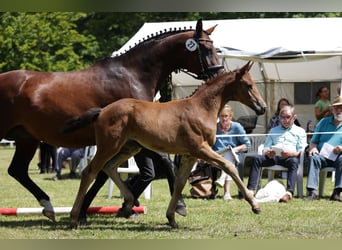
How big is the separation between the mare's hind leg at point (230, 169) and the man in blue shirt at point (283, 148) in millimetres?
4108

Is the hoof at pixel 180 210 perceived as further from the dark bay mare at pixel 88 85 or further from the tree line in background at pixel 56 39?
the tree line in background at pixel 56 39

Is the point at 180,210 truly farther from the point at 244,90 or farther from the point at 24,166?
the point at 24,166

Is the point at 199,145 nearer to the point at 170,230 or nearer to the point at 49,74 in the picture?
the point at 170,230

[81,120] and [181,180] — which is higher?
[81,120]

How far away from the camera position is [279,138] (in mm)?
10398

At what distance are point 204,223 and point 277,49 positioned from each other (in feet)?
19.5

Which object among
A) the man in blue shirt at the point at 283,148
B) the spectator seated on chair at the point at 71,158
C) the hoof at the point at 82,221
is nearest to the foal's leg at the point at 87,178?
the hoof at the point at 82,221

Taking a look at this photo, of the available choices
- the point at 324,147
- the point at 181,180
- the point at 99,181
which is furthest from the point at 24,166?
the point at 324,147

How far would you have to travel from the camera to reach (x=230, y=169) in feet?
20.1

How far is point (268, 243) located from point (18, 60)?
30068 mm

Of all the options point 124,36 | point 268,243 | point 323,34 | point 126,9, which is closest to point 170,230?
point 268,243

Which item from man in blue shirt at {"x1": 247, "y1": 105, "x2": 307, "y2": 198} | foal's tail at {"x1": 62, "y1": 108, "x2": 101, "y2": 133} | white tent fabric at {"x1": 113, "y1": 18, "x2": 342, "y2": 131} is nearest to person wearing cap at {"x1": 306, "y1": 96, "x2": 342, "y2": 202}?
man in blue shirt at {"x1": 247, "y1": 105, "x2": 307, "y2": 198}
